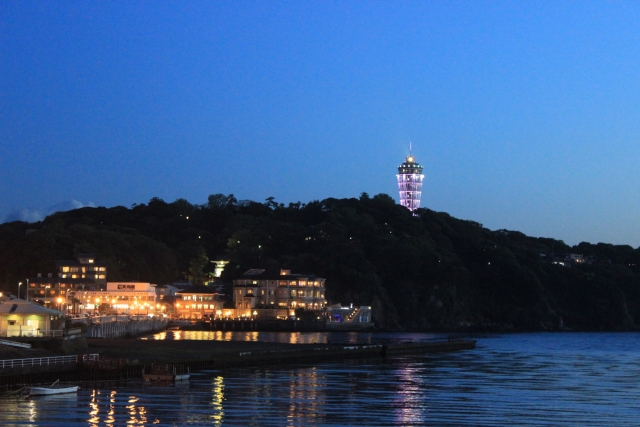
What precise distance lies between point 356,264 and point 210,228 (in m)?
49.3

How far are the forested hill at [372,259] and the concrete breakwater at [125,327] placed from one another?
3635 centimetres

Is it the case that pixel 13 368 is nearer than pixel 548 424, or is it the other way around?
pixel 548 424

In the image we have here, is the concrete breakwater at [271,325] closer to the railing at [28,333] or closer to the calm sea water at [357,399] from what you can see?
the calm sea water at [357,399]

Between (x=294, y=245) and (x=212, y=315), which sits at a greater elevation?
(x=294, y=245)

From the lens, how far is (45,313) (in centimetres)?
5803

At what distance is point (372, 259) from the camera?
16575 cm

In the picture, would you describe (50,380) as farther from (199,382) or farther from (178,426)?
(178,426)

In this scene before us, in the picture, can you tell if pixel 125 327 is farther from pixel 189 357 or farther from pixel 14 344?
pixel 14 344

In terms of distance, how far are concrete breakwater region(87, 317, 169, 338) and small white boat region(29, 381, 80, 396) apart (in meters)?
37.3

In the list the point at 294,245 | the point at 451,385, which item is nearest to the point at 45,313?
the point at 451,385

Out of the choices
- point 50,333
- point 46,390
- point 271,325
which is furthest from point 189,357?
point 271,325

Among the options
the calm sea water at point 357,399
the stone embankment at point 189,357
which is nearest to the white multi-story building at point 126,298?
the stone embankment at point 189,357

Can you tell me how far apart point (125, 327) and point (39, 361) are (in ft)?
165

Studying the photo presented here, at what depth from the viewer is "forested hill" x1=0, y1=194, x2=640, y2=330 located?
504 feet
